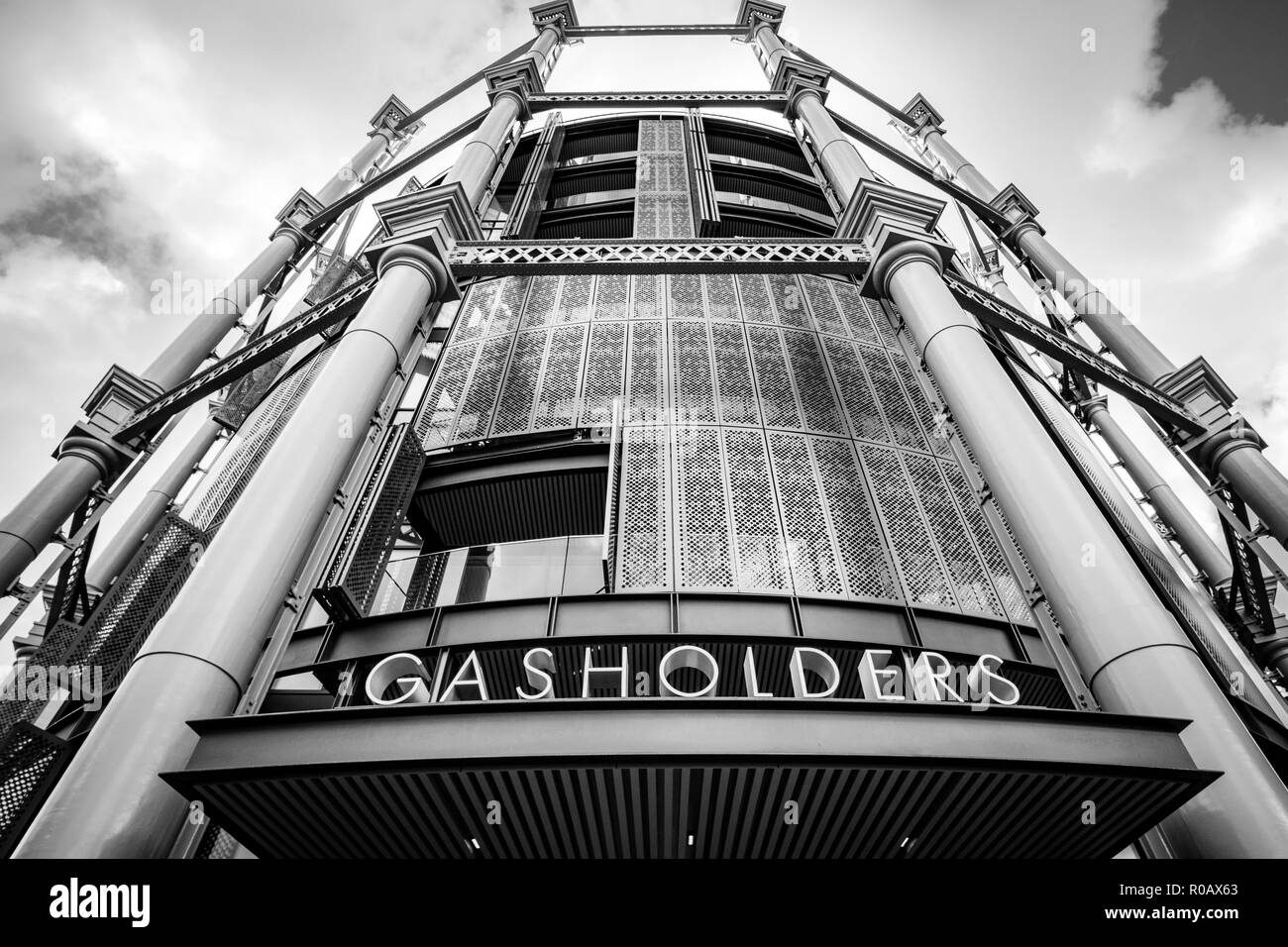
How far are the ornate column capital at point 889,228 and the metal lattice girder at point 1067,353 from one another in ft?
1.91

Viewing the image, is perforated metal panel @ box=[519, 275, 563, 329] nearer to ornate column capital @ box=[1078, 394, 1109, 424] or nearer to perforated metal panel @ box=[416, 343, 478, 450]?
perforated metal panel @ box=[416, 343, 478, 450]

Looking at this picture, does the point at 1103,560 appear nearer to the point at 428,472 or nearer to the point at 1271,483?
the point at 1271,483

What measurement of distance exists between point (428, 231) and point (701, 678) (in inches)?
292

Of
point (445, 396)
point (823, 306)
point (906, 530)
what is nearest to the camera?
point (906, 530)

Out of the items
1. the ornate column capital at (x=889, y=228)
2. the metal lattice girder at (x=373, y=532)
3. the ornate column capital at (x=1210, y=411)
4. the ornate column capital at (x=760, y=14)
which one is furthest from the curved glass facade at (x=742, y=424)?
the ornate column capital at (x=760, y=14)

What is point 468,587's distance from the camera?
11.8 metres

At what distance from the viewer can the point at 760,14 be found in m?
20.6

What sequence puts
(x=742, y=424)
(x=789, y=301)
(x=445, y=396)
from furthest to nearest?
(x=789, y=301) → (x=445, y=396) → (x=742, y=424)

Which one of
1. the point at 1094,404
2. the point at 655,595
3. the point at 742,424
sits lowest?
the point at 655,595

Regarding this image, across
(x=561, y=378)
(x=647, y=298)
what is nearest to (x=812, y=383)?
(x=647, y=298)

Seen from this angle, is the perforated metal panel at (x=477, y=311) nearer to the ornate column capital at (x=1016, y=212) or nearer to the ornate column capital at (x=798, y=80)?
the ornate column capital at (x=798, y=80)

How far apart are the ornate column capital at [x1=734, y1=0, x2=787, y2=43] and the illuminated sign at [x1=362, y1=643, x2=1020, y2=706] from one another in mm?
19429

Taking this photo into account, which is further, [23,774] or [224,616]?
[23,774]

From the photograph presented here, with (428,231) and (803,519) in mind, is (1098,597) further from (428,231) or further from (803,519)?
(428,231)
